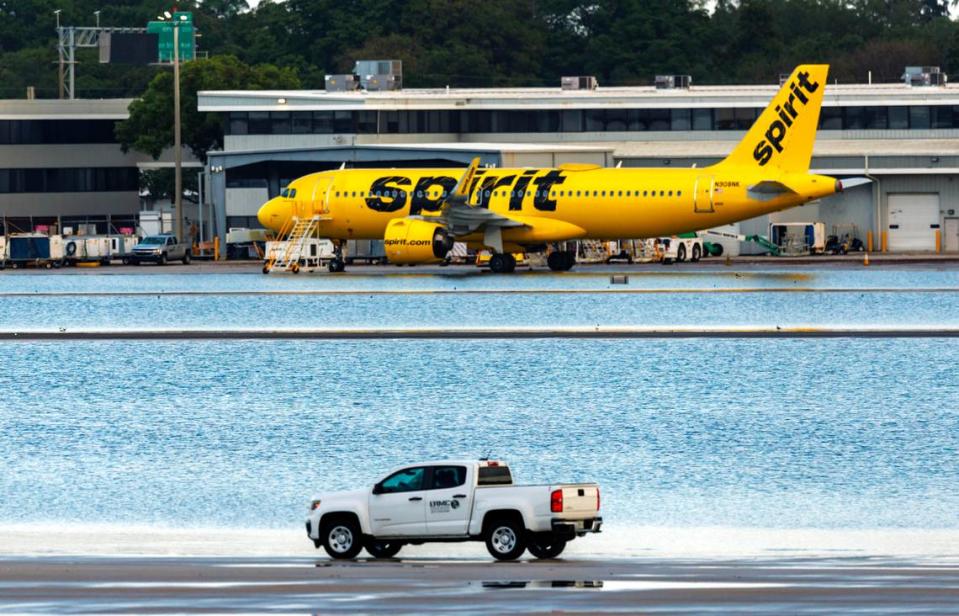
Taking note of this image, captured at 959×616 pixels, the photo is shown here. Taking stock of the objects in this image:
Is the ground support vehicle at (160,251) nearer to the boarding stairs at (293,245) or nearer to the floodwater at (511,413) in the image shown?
the boarding stairs at (293,245)

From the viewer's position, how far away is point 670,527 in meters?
44.1

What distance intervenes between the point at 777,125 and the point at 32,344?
45.2 meters

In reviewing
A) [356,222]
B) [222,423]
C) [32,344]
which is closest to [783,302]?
[356,222]

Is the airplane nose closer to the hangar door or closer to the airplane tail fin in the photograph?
the airplane tail fin

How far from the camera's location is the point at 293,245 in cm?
12731

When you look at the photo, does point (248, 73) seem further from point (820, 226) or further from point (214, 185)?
point (820, 226)

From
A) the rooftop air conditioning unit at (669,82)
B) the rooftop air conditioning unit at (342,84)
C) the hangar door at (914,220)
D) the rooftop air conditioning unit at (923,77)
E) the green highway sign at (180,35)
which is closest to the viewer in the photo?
the hangar door at (914,220)

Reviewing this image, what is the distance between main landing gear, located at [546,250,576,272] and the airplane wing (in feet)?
25.5

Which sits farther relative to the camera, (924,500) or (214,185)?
(214,185)

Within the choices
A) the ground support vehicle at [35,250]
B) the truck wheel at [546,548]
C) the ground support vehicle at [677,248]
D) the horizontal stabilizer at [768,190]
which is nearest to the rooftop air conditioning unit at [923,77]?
the ground support vehicle at [677,248]

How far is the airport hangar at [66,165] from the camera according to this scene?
7249 inches

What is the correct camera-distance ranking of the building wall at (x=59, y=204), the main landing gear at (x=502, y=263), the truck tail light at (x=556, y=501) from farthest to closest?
1. the building wall at (x=59, y=204)
2. the main landing gear at (x=502, y=263)
3. the truck tail light at (x=556, y=501)

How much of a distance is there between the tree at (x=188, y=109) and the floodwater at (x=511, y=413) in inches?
2639

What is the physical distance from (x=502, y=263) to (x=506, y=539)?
86521 millimetres
